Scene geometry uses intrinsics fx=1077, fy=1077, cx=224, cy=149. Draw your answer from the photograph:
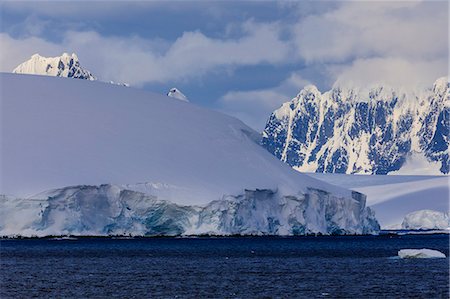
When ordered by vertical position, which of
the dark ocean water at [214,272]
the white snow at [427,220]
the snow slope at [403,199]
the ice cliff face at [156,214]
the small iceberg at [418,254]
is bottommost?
the dark ocean water at [214,272]

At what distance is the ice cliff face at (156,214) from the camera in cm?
7838

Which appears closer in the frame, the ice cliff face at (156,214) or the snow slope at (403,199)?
the ice cliff face at (156,214)

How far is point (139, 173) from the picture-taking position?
8825 centimetres

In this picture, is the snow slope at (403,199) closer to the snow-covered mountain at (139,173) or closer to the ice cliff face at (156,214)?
the snow-covered mountain at (139,173)

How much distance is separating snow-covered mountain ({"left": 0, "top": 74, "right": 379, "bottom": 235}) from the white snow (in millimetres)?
18725

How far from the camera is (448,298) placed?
37.8 metres

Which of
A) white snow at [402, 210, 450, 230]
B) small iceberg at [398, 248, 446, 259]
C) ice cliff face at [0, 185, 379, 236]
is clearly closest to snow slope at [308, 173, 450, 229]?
white snow at [402, 210, 450, 230]

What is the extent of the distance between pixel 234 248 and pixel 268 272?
2491 centimetres

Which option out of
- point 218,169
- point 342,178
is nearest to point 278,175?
point 218,169

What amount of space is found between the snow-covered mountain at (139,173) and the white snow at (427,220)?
18725 millimetres

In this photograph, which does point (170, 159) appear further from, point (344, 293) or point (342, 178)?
point (342, 178)

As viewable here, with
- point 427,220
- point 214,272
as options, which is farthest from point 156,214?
point 427,220

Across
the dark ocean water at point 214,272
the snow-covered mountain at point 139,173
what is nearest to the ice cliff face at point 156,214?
the snow-covered mountain at point 139,173

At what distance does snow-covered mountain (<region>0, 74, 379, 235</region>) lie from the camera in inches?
3177
